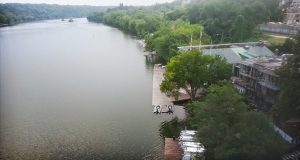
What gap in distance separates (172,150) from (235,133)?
20.8 ft

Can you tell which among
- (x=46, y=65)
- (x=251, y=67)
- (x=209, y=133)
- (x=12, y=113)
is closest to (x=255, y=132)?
(x=209, y=133)

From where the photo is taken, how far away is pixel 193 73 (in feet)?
109

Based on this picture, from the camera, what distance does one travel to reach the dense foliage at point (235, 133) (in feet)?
65.0

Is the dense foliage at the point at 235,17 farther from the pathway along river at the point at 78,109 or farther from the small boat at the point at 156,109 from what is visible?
the small boat at the point at 156,109

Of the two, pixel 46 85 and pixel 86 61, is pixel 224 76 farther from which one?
pixel 86 61

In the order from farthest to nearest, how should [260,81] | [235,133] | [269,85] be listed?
[260,81], [269,85], [235,133]

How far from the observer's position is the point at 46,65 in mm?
57469

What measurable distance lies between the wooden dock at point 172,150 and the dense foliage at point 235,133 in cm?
309

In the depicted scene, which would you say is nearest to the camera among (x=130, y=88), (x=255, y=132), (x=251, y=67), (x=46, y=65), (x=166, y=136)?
(x=255, y=132)

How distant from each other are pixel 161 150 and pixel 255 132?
809 centimetres

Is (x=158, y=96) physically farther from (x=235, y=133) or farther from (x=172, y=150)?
(x=235, y=133)

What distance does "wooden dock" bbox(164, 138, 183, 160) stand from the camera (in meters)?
24.3

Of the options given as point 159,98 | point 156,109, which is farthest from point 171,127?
point 159,98

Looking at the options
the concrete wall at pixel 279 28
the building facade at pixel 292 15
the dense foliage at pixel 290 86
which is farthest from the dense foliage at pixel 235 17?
the dense foliage at pixel 290 86
